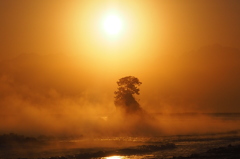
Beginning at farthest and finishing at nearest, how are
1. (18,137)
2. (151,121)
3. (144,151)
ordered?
(151,121) → (18,137) → (144,151)

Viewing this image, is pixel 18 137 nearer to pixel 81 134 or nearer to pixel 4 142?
pixel 4 142

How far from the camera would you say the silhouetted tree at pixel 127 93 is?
80000mm

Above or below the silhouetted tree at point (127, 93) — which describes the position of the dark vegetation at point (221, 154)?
below

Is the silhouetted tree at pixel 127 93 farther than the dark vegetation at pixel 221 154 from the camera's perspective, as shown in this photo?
Yes

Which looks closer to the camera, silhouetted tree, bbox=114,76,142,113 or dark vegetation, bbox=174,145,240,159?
dark vegetation, bbox=174,145,240,159

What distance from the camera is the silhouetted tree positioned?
80.0 m

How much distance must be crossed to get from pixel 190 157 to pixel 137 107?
44541 millimetres

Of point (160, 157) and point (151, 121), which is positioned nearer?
point (160, 157)

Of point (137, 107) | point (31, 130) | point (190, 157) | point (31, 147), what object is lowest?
point (190, 157)

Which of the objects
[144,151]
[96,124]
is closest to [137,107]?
[96,124]

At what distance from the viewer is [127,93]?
80625 mm

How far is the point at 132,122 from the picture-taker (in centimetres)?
7350

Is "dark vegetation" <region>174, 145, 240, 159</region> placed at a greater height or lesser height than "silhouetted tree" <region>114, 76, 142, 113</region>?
lesser

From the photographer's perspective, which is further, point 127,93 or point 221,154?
point 127,93
